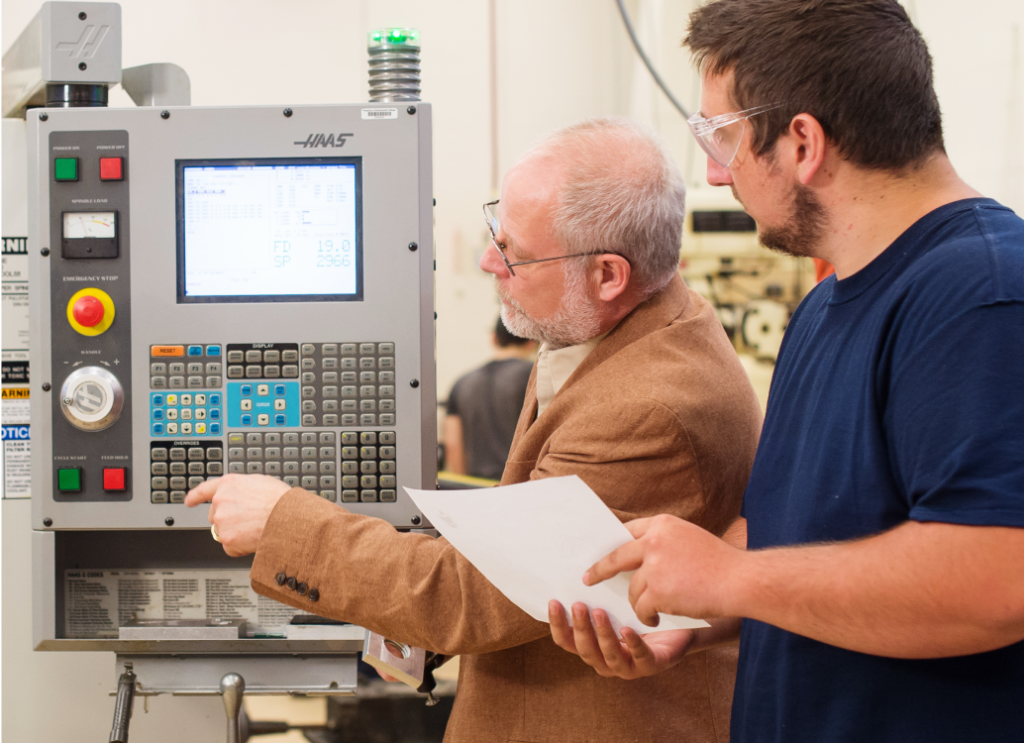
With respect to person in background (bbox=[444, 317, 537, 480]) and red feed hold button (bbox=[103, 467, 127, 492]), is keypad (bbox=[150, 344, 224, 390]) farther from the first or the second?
person in background (bbox=[444, 317, 537, 480])

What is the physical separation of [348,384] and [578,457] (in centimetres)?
38

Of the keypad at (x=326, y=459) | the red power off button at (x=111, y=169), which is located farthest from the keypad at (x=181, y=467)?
the red power off button at (x=111, y=169)

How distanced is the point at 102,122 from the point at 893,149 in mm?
1012

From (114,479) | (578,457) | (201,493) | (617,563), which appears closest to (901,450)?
(617,563)

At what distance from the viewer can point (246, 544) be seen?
3.44 ft

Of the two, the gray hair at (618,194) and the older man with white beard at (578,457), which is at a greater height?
the gray hair at (618,194)

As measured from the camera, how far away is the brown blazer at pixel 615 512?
3.12 feet

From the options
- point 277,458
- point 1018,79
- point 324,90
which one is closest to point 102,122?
point 277,458

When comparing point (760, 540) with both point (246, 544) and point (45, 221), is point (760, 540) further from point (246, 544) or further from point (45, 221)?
point (45, 221)

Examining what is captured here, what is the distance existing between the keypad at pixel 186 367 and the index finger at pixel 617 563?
2.14 ft

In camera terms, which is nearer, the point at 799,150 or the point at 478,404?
the point at 799,150

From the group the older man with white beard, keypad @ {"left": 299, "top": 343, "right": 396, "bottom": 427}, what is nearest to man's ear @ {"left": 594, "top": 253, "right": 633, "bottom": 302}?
the older man with white beard

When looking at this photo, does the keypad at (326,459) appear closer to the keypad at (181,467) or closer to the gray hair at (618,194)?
the keypad at (181,467)

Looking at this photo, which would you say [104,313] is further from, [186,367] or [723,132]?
[723,132]
